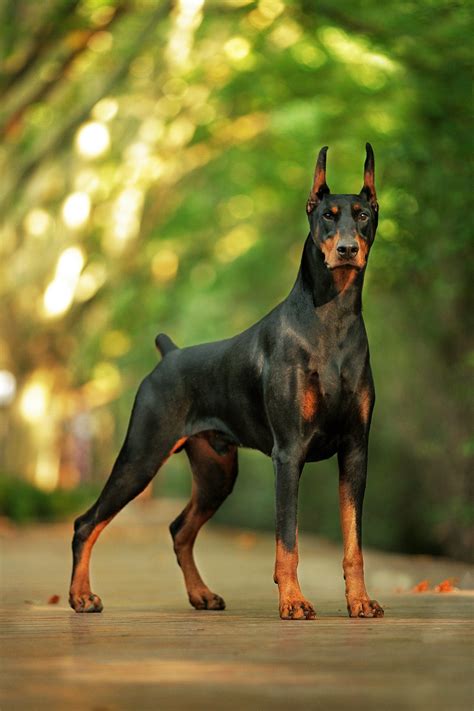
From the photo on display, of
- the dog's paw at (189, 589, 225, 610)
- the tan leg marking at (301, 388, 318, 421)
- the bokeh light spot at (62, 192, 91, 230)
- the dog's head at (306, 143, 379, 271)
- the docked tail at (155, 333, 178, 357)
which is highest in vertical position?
the bokeh light spot at (62, 192, 91, 230)

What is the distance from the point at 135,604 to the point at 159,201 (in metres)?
18.6

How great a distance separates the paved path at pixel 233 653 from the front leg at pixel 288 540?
0.14m

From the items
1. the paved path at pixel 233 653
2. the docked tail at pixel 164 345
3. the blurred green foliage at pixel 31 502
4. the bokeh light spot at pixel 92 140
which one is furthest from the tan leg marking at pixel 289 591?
the blurred green foliage at pixel 31 502

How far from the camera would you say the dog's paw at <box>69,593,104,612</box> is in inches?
360

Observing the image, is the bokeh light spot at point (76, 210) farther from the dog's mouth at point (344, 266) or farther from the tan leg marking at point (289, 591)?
the tan leg marking at point (289, 591)

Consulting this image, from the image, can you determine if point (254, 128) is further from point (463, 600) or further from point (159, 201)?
point (463, 600)

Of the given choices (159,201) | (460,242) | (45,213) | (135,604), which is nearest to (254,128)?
(159,201)

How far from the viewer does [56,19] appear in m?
21.5

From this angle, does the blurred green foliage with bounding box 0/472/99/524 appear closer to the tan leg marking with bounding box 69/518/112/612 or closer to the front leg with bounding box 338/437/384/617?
the tan leg marking with bounding box 69/518/112/612

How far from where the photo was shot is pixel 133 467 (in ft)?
31.0

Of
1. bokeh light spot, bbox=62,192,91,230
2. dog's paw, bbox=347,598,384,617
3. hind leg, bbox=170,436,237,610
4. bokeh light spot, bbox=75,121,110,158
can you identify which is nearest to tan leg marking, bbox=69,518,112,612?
hind leg, bbox=170,436,237,610

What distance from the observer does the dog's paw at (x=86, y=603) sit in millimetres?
9148

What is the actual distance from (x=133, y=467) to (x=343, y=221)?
2.21 meters

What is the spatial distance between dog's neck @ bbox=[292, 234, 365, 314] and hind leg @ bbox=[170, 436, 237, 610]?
144 cm
